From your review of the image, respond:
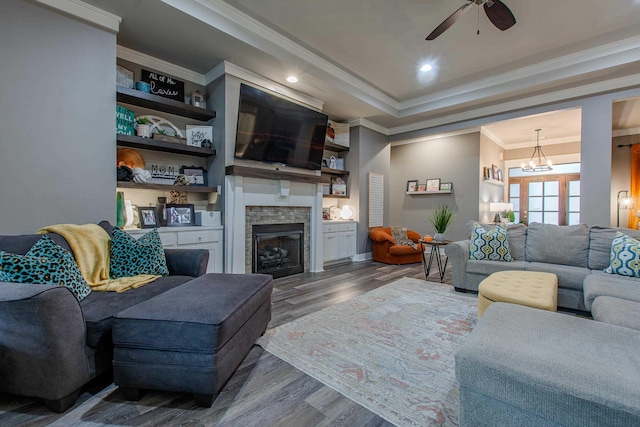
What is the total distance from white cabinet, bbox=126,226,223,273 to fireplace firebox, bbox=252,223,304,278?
53 cm

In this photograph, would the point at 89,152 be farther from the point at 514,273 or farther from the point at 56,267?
the point at 514,273

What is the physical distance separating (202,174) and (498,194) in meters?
7.20

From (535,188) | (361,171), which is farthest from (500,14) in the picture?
(535,188)

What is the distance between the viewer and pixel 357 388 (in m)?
1.68

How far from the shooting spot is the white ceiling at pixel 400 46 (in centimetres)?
292

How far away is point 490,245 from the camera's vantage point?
11.6ft

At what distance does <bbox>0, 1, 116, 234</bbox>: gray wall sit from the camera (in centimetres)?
231

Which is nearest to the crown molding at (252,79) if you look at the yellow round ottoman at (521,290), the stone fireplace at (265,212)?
the stone fireplace at (265,212)

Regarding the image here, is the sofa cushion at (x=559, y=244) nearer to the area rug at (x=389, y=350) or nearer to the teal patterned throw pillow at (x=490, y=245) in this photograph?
the teal patterned throw pillow at (x=490, y=245)

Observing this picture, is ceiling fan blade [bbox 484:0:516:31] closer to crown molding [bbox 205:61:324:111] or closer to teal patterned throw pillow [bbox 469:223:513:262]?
teal patterned throw pillow [bbox 469:223:513:262]

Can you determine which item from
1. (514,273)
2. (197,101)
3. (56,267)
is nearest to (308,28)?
(197,101)

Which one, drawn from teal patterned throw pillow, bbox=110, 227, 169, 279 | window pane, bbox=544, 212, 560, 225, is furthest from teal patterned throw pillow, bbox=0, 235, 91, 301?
window pane, bbox=544, 212, 560, 225

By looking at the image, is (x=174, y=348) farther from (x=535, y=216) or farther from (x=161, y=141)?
(x=535, y=216)

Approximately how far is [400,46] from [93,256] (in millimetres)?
3960
